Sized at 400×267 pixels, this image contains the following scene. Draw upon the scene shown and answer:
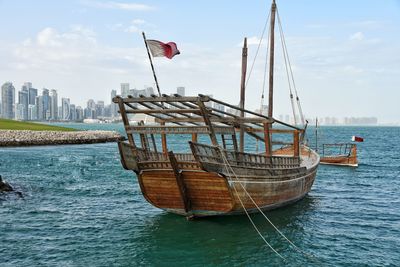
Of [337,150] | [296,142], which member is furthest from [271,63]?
[337,150]

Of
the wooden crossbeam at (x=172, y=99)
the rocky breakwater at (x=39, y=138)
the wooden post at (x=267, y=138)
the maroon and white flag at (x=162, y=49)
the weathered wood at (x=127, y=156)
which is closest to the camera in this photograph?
the wooden crossbeam at (x=172, y=99)

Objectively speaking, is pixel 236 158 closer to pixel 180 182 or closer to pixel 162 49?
pixel 180 182

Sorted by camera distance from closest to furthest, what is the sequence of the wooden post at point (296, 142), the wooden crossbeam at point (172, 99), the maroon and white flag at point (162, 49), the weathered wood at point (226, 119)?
the wooden crossbeam at point (172, 99)
the weathered wood at point (226, 119)
the maroon and white flag at point (162, 49)
the wooden post at point (296, 142)

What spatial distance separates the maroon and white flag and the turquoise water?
Answer: 7773 millimetres

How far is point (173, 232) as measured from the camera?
58.4 feet

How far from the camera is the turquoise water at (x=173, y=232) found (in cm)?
1488

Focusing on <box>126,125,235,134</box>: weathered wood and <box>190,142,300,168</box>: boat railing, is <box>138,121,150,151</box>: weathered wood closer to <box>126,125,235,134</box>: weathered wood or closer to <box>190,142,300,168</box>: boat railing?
<box>126,125,235,134</box>: weathered wood

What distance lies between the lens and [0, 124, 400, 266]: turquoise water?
48.8ft

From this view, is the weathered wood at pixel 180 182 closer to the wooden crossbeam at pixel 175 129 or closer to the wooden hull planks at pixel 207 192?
the wooden hull planks at pixel 207 192

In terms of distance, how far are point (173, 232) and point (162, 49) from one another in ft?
26.7

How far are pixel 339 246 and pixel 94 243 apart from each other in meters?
9.91

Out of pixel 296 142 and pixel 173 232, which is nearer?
pixel 173 232

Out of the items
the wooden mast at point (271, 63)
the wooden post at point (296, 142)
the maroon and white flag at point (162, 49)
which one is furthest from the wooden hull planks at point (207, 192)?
the wooden mast at point (271, 63)

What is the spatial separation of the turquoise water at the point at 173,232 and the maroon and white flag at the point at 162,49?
25.5ft
